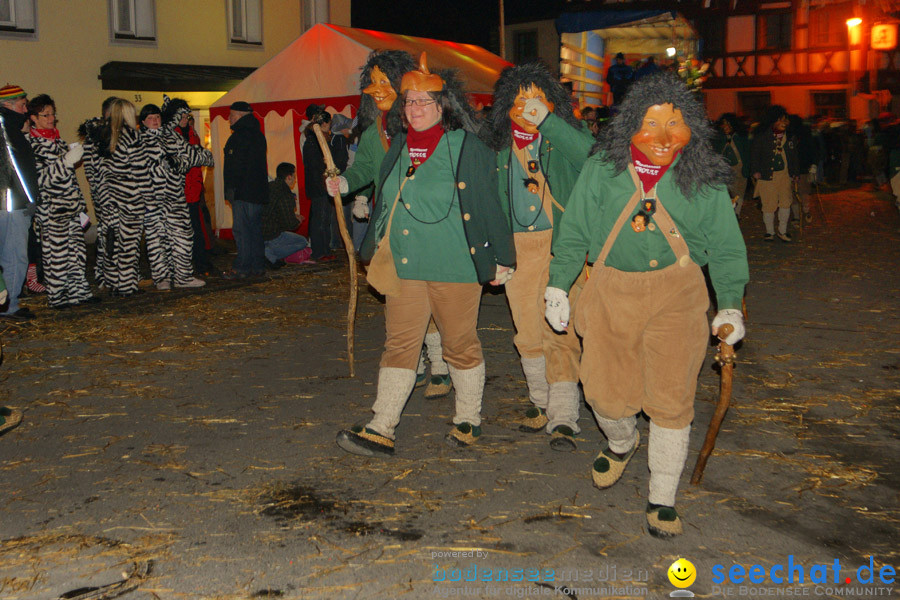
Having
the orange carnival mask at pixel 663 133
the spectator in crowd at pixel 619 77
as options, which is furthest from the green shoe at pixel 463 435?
the spectator in crowd at pixel 619 77

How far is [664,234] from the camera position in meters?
4.20

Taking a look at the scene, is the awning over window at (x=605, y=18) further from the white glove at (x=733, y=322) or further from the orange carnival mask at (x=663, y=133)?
the white glove at (x=733, y=322)

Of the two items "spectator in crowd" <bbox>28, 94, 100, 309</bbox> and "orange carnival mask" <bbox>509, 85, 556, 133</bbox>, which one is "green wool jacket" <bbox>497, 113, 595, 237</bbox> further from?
"spectator in crowd" <bbox>28, 94, 100, 309</bbox>

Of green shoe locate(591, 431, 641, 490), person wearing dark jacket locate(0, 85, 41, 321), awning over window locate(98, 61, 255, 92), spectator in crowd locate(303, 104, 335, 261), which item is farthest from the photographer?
awning over window locate(98, 61, 255, 92)

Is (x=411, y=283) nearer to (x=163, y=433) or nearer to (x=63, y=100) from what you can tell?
(x=163, y=433)

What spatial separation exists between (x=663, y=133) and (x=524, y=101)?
1333 millimetres

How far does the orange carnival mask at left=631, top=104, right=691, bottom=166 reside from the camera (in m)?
4.15

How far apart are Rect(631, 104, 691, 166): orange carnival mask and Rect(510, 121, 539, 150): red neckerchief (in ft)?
4.29

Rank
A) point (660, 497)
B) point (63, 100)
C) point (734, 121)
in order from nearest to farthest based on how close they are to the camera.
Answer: point (660, 497)
point (734, 121)
point (63, 100)

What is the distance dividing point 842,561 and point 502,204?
2690 mm

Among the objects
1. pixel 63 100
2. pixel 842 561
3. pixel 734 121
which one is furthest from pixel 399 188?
pixel 63 100

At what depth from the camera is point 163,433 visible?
5766mm

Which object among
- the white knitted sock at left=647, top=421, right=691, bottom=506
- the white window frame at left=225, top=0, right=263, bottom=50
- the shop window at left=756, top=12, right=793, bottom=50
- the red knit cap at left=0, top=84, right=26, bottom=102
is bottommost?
the white knitted sock at left=647, top=421, right=691, bottom=506

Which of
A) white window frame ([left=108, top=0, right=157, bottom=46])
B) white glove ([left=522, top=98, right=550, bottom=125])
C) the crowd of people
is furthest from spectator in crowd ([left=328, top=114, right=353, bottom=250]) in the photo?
white glove ([left=522, top=98, right=550, bottom=125])
